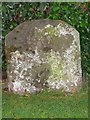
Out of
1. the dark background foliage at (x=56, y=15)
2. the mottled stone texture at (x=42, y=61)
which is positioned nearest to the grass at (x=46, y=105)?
the mottled stone texture at (x=42, y=61)

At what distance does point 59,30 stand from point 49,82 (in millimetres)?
823

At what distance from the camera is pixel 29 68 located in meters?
6.51

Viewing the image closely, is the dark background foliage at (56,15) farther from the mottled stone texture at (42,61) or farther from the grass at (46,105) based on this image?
the grass at (46,105)

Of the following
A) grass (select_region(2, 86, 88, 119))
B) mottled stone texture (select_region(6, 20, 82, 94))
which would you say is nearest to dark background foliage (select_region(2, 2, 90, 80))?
mottled stone texture (select_region(6, 20, 82, 94))

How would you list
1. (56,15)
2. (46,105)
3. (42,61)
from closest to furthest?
1. (46,105)
2. (42,61)
3. (56,15)

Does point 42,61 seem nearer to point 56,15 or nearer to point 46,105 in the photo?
point 46,105

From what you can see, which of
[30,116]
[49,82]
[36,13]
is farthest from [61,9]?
[30,116]

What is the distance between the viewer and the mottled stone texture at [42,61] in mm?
6512

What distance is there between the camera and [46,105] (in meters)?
5.87

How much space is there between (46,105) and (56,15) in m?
2.17

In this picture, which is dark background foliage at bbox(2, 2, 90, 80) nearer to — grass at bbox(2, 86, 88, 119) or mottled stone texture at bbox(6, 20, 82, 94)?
mottled stone texture at bbox(6, 20, 82, 94)

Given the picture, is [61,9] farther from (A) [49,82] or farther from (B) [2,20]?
(A) [49,82]

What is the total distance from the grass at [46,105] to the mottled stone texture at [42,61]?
17 cm

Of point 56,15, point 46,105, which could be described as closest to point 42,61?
point 46,105
